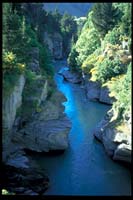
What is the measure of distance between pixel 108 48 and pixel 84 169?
3011 cm

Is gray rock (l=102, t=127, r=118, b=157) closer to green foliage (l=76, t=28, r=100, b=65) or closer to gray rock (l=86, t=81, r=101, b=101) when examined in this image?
gray rock (l=86, t=81, r=101, b=101)

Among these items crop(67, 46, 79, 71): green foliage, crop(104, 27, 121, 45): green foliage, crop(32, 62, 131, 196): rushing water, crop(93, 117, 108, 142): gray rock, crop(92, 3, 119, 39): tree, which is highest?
crop(92, 3, 119, 39): tree

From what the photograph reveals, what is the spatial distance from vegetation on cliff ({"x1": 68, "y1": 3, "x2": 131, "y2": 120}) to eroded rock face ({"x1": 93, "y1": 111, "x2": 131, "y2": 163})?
3.32 m

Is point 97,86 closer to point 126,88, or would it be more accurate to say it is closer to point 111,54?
point 111,54

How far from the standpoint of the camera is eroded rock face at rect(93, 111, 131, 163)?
46.2m

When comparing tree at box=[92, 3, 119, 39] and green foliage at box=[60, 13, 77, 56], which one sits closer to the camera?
tree at box=[92, 3, 119, 39]

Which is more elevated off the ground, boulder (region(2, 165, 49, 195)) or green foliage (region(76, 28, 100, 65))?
green foliage (region(76, 28, 100, 65))

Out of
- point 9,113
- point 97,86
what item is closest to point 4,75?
point 9,113

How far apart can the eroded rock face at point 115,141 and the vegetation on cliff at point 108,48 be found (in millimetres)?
3325

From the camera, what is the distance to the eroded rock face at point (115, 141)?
46.2 m

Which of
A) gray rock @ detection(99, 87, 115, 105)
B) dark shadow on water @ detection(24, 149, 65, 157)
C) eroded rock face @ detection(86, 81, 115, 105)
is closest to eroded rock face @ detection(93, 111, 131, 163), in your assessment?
dark shadow on water @ detection(24, 149, 65, 157)

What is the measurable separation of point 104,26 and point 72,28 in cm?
5867

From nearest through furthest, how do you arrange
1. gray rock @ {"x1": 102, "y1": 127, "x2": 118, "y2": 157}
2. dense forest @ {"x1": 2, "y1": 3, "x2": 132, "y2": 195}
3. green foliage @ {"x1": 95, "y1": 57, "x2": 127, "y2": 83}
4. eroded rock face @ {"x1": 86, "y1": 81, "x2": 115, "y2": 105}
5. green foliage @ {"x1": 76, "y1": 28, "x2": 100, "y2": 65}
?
dense forest @ {"x1": 2, "y1": 3, "x2": 132, "y2": 195} < gray rock @ {"x1": 102, "y1": 127, "x2": 118, "y2": 157} < green foliage @ {"x1": 95, "y1": 57, "x2": 127, "y2": 83} < eroded rock face @ {"x1": 86, "y1": 81, "x2": 115, "y2": 105} < green foliage @ {"x1": 76, "y1": 28, "x2": 100, "y2": 65}

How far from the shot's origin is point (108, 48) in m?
71.0
